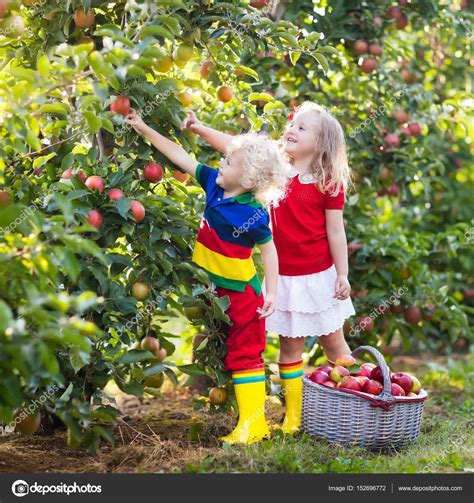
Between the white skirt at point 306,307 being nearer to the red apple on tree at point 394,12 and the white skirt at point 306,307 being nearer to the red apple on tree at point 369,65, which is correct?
the red apple on tree at point 369,65

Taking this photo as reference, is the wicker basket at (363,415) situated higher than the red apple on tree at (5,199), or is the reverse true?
the red apple on tree at (5,199)

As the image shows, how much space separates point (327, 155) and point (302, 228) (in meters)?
0.30

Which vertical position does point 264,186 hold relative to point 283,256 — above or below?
above

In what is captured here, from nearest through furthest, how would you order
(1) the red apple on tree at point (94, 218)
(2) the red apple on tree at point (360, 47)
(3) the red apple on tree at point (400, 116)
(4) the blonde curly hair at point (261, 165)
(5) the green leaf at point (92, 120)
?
(5) the green leaf at point (92, 120) < (1) the red apple on tree at point (94, 218) < (4) the blonde curly hair at point (261, 165) < (2) the red apple on tree at point (360, 47) < (3) the red apple on tree at point (400, 116)

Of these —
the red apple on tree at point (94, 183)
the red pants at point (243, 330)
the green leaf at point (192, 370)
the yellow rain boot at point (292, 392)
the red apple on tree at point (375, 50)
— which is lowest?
the yellow rain boot at point (292, 392)

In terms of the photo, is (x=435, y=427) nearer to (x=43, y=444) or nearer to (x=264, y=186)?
(x=264, y=186)

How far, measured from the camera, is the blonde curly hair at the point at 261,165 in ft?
9.68

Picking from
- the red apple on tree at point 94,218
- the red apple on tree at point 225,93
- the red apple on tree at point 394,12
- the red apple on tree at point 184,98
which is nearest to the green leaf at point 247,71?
the red apple on tree at point 225,93

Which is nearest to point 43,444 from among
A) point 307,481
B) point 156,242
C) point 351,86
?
point 156,242

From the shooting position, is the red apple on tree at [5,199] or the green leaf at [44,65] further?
the red apple on tree at [5,199]

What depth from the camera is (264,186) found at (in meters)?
3.00

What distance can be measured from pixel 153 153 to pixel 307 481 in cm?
127

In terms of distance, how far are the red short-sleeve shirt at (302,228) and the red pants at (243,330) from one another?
29 centimetres

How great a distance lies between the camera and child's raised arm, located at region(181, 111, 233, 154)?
3100 mm
